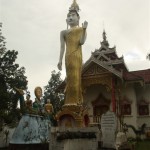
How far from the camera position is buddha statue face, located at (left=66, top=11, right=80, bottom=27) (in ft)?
48.0

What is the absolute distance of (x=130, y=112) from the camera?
2028 cm

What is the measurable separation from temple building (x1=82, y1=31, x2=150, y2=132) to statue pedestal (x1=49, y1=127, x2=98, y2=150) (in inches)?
375

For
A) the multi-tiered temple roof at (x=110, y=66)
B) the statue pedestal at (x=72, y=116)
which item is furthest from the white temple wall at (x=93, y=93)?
the statue pedestal at (x=72, y=116)

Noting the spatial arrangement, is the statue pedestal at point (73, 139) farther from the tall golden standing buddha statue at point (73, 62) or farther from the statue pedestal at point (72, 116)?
the tall golden standing buddha statue at point (73, 62)

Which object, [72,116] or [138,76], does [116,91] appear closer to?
[138,76]

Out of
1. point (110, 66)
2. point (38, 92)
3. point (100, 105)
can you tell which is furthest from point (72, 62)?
point (100, 105)

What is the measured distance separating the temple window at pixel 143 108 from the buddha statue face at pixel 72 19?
8.67m

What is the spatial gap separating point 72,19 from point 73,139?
743 centimetres

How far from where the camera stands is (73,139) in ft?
29.2

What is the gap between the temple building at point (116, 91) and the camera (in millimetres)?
19155

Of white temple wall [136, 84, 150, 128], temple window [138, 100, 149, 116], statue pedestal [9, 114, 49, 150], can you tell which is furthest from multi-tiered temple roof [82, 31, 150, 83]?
statue pedestal [9, 114, 49, 150]

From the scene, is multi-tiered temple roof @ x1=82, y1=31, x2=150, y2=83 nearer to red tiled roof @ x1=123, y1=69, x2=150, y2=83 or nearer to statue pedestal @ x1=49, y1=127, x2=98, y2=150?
red tiled roof @ x1=123, y1=69, x2=150, y2=83

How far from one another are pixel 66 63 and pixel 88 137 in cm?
585

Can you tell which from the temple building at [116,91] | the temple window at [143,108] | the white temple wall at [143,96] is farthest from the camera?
the temple window at [143,108]
